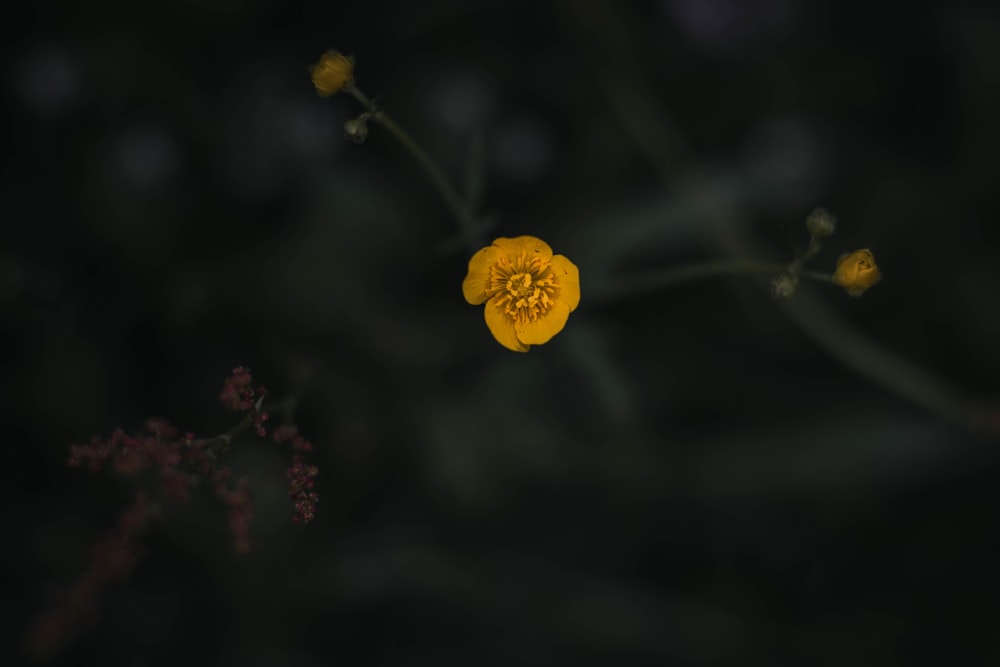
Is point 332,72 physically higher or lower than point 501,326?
higher

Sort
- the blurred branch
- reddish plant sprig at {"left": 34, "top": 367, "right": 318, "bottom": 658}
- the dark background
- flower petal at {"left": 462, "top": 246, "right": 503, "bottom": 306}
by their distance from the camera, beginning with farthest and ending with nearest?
the blurred branch
the dark background
flower petal at {"left": 462, "top": 246, "right": 503, "bottom": 306}
reddish plant sprig at {"left": 34, "top": 367, "right": 318, "bottom": 658}

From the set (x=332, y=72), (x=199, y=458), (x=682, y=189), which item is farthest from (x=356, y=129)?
(x=682, y=189)

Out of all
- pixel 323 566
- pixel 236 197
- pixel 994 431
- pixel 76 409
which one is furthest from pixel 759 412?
pixel 76 409

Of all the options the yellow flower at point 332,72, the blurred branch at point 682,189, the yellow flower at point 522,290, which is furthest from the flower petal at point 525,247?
the blurred branch at point 682,189

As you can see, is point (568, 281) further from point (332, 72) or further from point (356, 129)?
point (332, 72)

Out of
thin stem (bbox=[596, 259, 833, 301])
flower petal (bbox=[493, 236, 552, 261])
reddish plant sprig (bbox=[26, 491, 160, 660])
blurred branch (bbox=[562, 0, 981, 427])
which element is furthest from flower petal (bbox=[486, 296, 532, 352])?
blurred branch (bbox=[562, 0, 981, 427])

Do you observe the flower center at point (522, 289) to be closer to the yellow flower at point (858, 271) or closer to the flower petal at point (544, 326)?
the flower petal at point (544, 326)

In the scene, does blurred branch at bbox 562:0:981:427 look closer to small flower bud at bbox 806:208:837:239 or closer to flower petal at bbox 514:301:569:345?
flower petal at bbox 514:301:569:345
